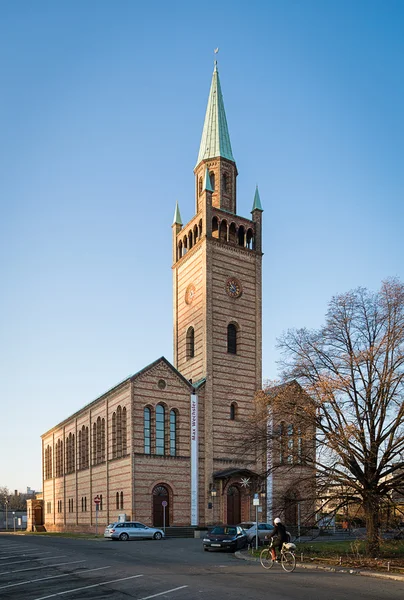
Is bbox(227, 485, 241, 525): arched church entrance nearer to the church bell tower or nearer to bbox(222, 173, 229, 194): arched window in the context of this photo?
the church bell tower

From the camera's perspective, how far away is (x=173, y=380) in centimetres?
4919

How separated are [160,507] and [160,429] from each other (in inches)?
228

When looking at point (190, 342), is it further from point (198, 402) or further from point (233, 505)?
Answer: point (233, 505)

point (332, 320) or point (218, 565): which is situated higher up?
point (332, 320)

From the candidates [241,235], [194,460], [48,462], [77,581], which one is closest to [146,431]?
[194,460]

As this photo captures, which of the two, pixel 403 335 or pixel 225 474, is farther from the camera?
pixel 225 474

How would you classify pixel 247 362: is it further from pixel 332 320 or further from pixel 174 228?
pixel 332 320

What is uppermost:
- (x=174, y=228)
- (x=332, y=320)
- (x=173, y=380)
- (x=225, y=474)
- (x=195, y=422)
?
(x=174, y=228)

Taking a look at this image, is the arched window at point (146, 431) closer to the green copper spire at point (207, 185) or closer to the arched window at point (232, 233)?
the arched window at point (232, 233)

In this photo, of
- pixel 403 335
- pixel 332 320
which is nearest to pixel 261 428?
pixel 332 320

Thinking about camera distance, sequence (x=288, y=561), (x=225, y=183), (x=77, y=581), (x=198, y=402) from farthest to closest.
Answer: (x=225, y=183) < (x=198, y=402) < (x=288, y=561) < (x=77, y=581)

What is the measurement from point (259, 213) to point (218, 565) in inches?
1594

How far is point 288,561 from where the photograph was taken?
20109 millimetres

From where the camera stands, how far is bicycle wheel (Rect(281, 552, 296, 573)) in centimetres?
1986
